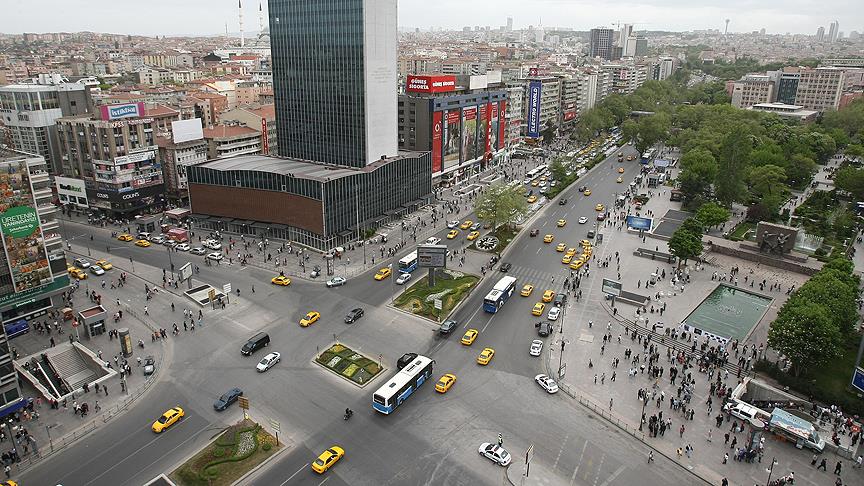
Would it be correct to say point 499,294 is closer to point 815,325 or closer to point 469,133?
point 815,325

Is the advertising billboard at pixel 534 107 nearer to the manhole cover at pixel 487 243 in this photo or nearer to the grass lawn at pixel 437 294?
the manhole cover at pixel 487 243

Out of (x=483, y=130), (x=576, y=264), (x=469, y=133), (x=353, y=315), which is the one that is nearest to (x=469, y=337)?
(x=353, y=315)

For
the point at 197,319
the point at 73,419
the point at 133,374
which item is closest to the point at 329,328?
the point at 197,319

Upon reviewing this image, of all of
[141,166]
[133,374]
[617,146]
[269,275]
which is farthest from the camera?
[617,146]

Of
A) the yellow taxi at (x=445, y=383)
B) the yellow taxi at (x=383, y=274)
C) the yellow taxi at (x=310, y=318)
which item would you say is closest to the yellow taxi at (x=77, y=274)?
the yellow taxi at (x=310, y=318)

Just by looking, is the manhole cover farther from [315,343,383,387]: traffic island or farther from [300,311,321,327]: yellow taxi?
[315,343,383,387]: traffic island

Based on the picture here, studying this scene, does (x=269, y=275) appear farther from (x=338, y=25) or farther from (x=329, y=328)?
(x=338, y=25)

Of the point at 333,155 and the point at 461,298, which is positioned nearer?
the point at 461,298
